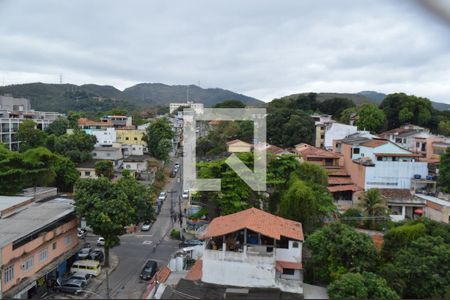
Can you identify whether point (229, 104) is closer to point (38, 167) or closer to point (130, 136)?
point (130, 136)

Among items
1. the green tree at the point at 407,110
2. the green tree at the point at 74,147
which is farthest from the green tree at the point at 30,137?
the green tree at the point at 407,110

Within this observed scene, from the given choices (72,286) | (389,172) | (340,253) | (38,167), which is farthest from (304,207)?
(38,167)

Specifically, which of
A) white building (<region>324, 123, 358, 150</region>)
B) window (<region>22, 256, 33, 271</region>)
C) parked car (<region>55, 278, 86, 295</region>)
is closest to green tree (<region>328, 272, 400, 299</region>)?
parked car (<region>55, 278, 86, 295</region>)

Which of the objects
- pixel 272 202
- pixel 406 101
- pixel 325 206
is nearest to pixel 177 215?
pixel 272 202

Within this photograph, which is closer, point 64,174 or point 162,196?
point 64,174

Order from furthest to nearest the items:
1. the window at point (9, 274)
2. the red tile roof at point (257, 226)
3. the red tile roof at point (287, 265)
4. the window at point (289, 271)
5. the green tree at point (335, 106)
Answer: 1. the green tree at point (335, 106)
2. the window at point (289, 271)
3. the red tile roof at point (287, 265)
4. the red tile roof at point (257, 226)
5. the window at point (9, 274)

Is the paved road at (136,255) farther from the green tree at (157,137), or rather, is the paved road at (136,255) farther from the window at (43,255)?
the green tree at (157,137)
